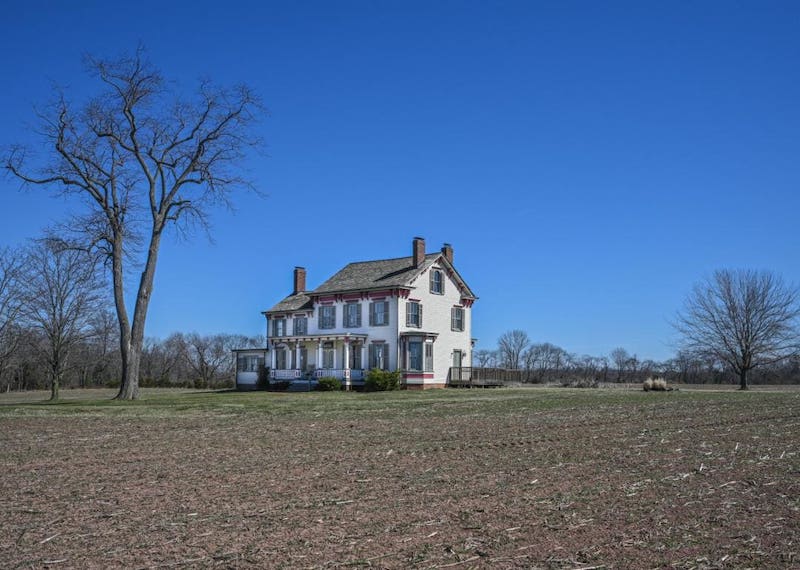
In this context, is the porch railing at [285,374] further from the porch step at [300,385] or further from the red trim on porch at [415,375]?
the red trim on porch at [415,375]

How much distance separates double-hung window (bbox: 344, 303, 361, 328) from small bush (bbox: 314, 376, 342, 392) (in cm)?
528

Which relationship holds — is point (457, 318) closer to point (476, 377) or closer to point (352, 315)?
point (476, 377)

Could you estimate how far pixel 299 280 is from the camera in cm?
5425

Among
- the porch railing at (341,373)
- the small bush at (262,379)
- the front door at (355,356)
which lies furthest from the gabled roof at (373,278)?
the porch railing at (341,373)

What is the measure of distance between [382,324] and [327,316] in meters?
4.73

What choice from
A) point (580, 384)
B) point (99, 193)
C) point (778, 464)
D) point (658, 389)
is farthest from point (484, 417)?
point (580, 384)

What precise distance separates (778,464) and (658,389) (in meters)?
29.4

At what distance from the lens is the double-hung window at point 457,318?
49022 mm

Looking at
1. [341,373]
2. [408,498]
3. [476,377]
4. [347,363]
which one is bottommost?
[408,498]

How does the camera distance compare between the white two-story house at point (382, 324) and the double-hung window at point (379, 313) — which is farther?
the double-hung window at point (379, 313)

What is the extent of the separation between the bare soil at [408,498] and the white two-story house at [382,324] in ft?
96.0

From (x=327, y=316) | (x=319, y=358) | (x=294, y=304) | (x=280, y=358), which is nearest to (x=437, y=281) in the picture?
(x=327, y=316)

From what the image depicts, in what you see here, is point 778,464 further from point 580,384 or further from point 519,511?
point 580,384

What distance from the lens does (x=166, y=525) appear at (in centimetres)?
694
